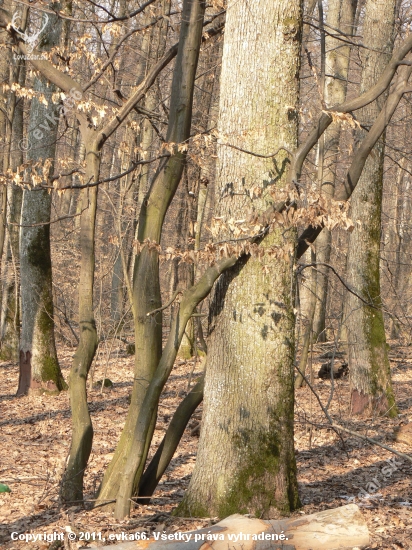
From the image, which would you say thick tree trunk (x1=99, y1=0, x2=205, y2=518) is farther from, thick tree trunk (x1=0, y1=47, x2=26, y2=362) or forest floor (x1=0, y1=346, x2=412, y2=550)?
thick tree trunk (x1=0, y1=47, x2=26, y2=362)

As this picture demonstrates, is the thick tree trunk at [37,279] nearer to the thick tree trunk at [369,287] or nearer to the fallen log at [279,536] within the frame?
the thick tree trunk at [369,287]

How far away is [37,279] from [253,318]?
7.20m

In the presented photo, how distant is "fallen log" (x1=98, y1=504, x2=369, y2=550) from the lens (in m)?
3.92

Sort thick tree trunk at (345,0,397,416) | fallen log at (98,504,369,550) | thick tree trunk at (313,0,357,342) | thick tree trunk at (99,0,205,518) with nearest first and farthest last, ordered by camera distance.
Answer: fallen log at (98,504,369,550) < thick tree trunk at (99,0,205,518) < thick tree trunk at (345,0,397,416) < thick tree trunk at (313,0,357,342)

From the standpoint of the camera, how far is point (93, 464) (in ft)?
24.4

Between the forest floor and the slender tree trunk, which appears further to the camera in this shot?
the slender tree trunk

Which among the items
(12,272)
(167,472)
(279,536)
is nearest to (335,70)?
(12,272)

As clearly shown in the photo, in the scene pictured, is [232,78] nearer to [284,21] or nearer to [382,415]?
[284,21]

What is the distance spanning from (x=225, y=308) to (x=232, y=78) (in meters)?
1.89

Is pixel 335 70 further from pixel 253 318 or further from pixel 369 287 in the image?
pixel 253 318

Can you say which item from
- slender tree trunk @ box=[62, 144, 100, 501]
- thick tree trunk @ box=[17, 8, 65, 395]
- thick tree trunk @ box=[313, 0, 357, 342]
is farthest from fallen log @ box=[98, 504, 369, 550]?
thick tree trunk @ box=[313, 0, 357, 342]

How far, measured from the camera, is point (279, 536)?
4.03m

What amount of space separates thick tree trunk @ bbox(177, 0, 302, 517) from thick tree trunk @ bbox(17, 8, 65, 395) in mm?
6688

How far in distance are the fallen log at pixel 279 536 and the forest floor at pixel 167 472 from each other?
52 cm
